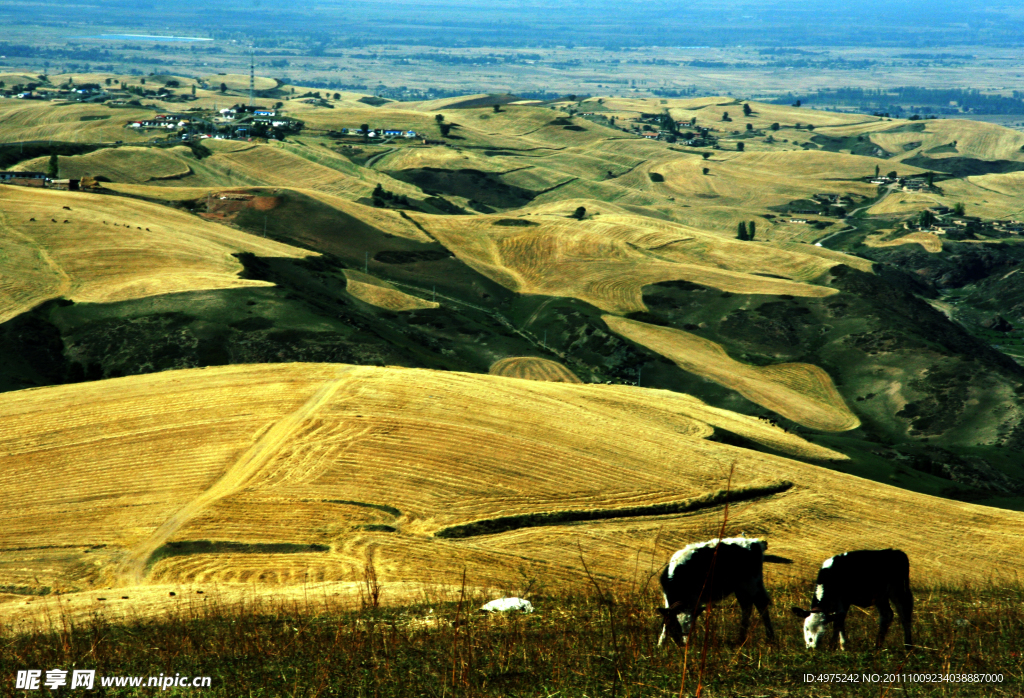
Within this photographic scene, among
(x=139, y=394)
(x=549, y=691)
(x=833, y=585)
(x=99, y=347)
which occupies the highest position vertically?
(x=549, y=691)

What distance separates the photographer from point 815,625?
1942 cm

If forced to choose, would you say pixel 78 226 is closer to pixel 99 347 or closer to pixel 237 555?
pixel 99 347

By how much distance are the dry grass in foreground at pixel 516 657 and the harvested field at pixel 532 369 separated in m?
87.8

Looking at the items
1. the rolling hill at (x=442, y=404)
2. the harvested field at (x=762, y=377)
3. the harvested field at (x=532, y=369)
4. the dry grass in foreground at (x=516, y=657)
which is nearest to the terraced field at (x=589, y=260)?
the rolling hill at (x=442, y=404)

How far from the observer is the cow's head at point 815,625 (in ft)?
62.6

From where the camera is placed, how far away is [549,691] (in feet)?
44.3

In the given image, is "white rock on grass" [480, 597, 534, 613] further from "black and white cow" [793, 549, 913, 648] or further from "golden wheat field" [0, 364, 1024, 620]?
"golden wheat field" [0, 364, 1024, 620]

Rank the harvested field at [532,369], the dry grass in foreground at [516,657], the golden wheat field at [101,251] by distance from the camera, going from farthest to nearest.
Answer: the harvested field at [532,369] → the golden wheat field at [101,251] → the dry grass in foreground at [516,657]

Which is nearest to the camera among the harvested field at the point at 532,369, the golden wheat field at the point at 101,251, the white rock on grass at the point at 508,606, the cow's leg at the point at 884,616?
the cow's leg at the point at 884,616

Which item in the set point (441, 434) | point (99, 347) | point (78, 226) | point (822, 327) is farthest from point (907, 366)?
point (78, 226)

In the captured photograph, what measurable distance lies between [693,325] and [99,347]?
3576 inches

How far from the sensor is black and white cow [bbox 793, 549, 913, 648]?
19.5 metres

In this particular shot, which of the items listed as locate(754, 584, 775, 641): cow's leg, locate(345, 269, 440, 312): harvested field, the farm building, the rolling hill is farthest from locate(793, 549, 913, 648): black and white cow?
the farm building

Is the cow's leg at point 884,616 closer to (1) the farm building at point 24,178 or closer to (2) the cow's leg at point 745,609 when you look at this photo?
(2) the cow's leg at point 745,609
